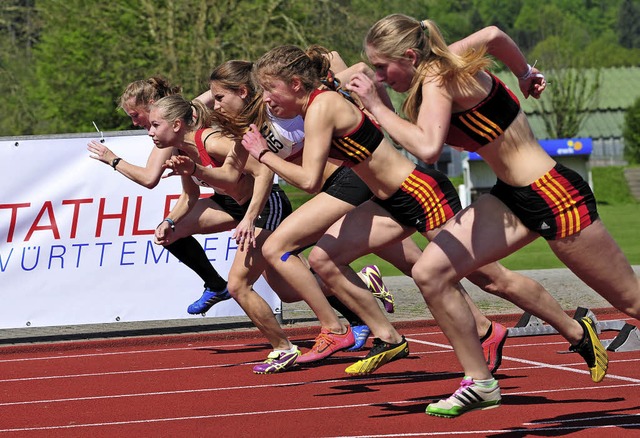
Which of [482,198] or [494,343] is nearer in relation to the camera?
[482,198]

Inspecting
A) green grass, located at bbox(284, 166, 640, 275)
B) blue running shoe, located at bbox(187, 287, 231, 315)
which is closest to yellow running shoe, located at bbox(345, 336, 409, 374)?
blue running shoe, located at bbox(187, 287, 231, 315)

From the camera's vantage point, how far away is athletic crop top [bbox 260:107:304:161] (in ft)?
25.7

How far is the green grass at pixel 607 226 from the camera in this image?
1901 cm

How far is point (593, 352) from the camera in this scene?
6176mm

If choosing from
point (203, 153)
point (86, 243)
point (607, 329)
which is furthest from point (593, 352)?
point (86, 243)

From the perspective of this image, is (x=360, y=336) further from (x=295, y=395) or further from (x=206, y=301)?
(x=206, y=301)

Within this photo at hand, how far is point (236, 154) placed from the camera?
812cm

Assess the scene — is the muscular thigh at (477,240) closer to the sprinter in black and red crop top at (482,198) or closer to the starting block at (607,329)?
the sprinter in black and red crop top at (482,198)

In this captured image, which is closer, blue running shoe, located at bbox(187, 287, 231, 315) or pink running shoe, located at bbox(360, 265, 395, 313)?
pink running shoe, located at bbox(360, 265, 395, 313)

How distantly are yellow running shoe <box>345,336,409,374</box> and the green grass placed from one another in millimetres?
10512

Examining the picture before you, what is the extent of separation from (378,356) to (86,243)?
14.9 ft

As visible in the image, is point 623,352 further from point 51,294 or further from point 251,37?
point 251,37

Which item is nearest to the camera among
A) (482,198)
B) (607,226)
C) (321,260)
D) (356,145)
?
(482,198)

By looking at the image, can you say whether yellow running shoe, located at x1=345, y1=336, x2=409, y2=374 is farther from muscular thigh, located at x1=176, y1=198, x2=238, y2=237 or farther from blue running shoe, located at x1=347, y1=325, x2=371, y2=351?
muscular thigh, located at x1=176, y1=198, x2=238, y2=237
